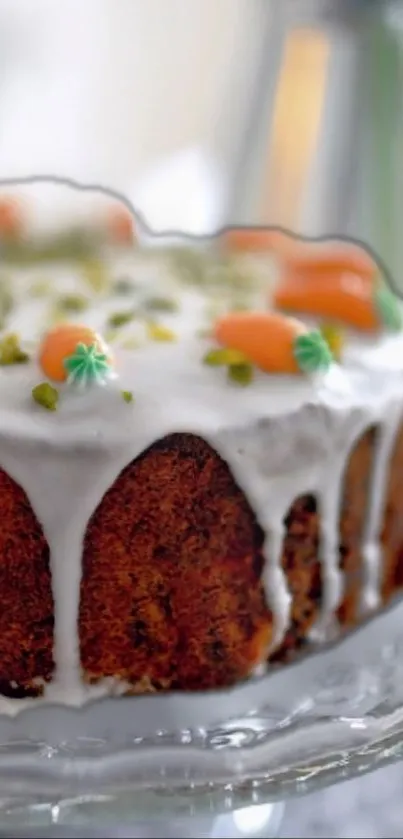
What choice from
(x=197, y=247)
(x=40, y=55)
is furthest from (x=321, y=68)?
(x=197, y=247)

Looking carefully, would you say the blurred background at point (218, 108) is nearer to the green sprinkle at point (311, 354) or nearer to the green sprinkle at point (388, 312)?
the green sprinkle at point (388, 312)

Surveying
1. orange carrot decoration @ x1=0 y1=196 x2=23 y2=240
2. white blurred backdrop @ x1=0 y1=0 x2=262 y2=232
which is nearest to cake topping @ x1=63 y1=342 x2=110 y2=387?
orange carrot decoration @ x1=0 y1=196 x2=23 y2=240

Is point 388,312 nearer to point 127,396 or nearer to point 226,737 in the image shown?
point 127,396

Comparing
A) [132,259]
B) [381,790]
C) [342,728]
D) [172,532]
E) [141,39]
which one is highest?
[141,39]

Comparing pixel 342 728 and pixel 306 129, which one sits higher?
pixel 306 129

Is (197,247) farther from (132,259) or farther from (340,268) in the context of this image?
(340,268)

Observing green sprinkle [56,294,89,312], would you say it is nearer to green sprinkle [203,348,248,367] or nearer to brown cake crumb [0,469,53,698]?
green sprinkle [203,348,248,367]
